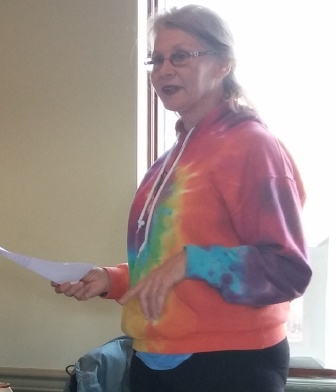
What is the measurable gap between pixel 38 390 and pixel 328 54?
137 cm

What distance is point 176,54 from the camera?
1.18 metres

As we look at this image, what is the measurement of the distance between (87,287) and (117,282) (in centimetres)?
6

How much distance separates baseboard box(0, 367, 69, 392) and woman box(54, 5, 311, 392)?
2.78ft

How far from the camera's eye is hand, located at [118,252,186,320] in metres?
0.92

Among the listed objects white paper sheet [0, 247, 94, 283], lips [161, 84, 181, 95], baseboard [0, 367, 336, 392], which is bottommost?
baseboard [0, 367, 336, 392]

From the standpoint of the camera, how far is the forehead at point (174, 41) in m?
1.17

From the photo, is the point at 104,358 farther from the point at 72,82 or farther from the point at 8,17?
the point at 8,17

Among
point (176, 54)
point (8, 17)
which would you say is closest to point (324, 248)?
point (176, 54)

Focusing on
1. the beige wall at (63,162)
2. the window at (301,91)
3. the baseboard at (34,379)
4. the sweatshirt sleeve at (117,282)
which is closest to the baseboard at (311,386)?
the window at (301,91)

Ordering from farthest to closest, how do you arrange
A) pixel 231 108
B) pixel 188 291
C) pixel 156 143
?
pixel 156 143, pixel 231 108, pixel 188 291

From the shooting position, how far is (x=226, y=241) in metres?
1.03

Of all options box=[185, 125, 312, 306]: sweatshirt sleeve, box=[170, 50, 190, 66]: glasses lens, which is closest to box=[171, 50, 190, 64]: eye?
box=[170, 50, 190, 66]: glasses lens

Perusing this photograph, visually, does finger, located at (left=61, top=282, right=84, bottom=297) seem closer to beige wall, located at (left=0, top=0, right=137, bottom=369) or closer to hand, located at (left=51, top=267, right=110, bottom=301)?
hand, located at (left=51, top=267, right=110, bottom=301)

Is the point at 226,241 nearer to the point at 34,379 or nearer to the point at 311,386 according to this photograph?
the point at 311,386
